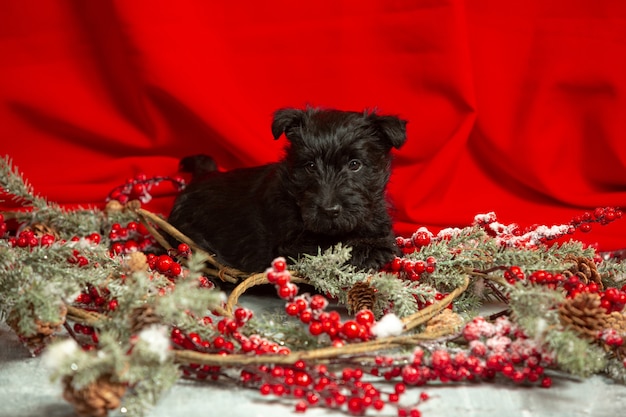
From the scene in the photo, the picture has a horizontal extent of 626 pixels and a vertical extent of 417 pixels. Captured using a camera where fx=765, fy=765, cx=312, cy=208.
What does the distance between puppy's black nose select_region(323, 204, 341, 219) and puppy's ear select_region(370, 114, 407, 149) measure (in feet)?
1.13

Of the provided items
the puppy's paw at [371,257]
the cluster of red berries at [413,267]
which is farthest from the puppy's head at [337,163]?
the cluster of red berries at [413,267]

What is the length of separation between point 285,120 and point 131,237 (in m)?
0.99

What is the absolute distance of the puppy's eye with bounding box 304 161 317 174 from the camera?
2.89 meters

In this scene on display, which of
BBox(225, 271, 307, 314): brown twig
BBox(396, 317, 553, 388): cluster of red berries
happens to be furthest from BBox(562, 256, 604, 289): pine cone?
BBox(225, 271, 307, 314): brown twig

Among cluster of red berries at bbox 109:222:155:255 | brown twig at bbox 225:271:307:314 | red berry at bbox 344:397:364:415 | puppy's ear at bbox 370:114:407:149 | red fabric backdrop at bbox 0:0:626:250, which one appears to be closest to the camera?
red berry at bbox 344:397:364:415

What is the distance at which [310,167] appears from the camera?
9.55ft

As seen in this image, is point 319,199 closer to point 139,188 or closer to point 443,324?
point 443,324

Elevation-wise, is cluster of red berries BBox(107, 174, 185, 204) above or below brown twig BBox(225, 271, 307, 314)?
above

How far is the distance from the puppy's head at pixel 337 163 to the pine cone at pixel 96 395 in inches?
45.0

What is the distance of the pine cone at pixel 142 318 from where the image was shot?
201 cm

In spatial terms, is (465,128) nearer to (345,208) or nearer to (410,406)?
(345,208)

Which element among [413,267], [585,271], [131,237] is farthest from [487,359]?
[131,237]

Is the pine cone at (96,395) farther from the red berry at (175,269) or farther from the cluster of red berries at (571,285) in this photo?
the cluster of red berries at (571,285)

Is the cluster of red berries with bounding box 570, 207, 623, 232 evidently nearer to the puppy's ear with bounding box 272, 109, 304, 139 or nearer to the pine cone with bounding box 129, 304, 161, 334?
the puppy's ear with bounding box 272, 109, 304, 139
